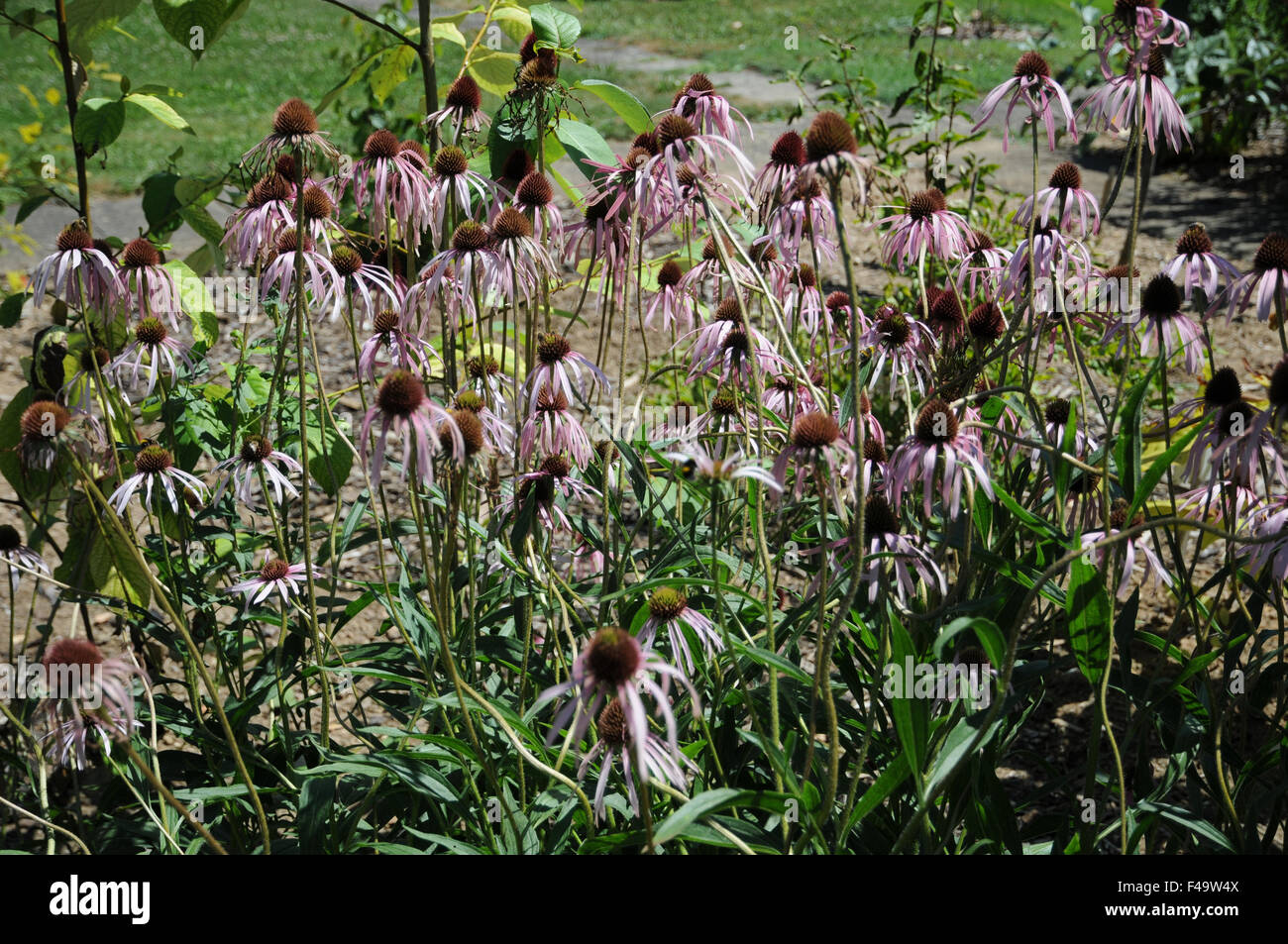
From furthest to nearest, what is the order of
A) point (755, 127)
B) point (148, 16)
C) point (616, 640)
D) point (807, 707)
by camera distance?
point (148, 16)
point (755, 127)
point (807, 707)
point (616, 640)

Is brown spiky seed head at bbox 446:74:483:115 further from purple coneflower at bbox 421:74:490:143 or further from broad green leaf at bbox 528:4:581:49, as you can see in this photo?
broad green leaf at bbox 528:4:581:49

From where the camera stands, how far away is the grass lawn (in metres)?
7.98

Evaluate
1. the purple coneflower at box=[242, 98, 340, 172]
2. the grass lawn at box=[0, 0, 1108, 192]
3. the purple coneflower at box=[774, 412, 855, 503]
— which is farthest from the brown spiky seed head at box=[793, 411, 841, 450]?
the grass lawn at box=[0, 0, 1108, 192]

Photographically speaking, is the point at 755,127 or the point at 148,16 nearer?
the point at 755,127

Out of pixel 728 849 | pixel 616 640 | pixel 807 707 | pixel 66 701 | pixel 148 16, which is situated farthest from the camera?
pixel 148 16

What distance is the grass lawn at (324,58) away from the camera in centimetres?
798

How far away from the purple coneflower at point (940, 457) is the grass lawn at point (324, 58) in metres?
5.71

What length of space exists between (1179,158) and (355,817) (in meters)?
7.23

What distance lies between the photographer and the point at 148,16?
12.6 meters

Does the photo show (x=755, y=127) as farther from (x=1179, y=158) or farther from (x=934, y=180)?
(x=934, y=180)

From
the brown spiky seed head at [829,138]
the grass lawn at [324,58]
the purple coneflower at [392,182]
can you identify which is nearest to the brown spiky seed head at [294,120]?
the purple coneflower at [392,182]

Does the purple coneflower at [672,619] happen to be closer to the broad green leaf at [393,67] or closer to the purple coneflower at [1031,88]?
the purple coneflower at [1031,88]

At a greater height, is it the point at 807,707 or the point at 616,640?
the point at 616,640
